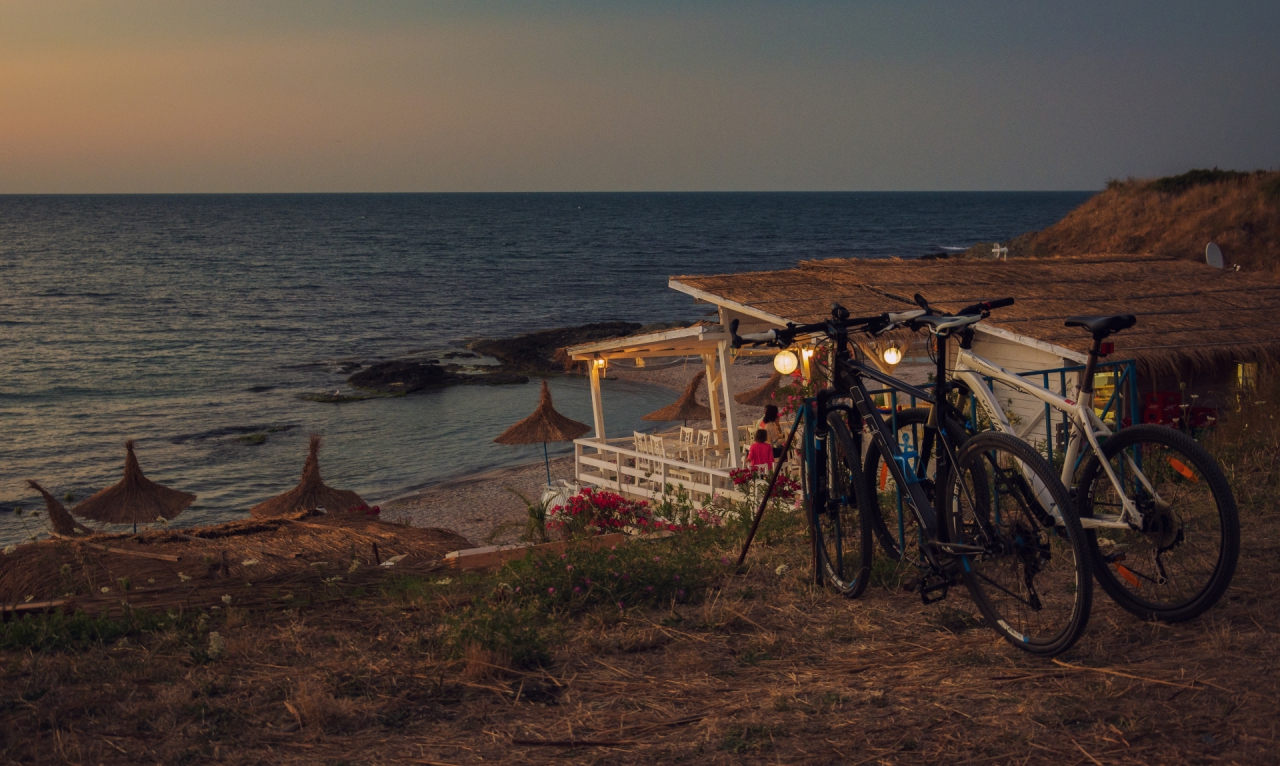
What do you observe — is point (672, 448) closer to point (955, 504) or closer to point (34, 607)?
point (34, 607)

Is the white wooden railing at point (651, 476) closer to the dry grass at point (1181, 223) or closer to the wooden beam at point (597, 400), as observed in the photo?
the wooden beam at point (597, 400)

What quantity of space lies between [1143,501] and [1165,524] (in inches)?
4.4

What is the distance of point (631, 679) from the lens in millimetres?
3838

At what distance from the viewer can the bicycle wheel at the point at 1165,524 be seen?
3.57 metres

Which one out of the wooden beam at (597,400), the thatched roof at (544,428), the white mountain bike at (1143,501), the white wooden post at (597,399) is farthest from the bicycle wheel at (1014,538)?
the thatched roof at (544,428)

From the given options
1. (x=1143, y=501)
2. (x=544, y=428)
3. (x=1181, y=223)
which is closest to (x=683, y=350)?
(x=544, y=428)

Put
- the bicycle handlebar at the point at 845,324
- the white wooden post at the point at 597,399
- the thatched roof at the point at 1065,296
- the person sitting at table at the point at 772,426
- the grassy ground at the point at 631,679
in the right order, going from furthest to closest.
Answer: the white wooden post at the point at 597,399 → the thatched roof at the point at 1065,296 → the person sitting at table at the point at 772,426 → the bicycle handlebar at the point at 845,324 → the grassy ground at the point at 631,679

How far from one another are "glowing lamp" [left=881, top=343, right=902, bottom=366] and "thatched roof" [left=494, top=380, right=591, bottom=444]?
25.3 feet

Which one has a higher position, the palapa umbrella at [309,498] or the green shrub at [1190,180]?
the green shrub at [1190,180]

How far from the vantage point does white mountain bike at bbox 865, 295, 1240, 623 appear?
3604 millimetres

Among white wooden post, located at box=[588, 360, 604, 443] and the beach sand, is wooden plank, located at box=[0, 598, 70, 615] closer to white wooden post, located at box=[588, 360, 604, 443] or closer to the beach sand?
the beach sand

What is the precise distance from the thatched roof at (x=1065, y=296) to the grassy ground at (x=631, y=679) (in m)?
7.16

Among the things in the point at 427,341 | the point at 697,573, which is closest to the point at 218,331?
the point at 427,341

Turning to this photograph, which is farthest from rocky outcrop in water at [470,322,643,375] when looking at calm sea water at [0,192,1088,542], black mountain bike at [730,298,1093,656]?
black mountain bike at [730,298,1093,656]
